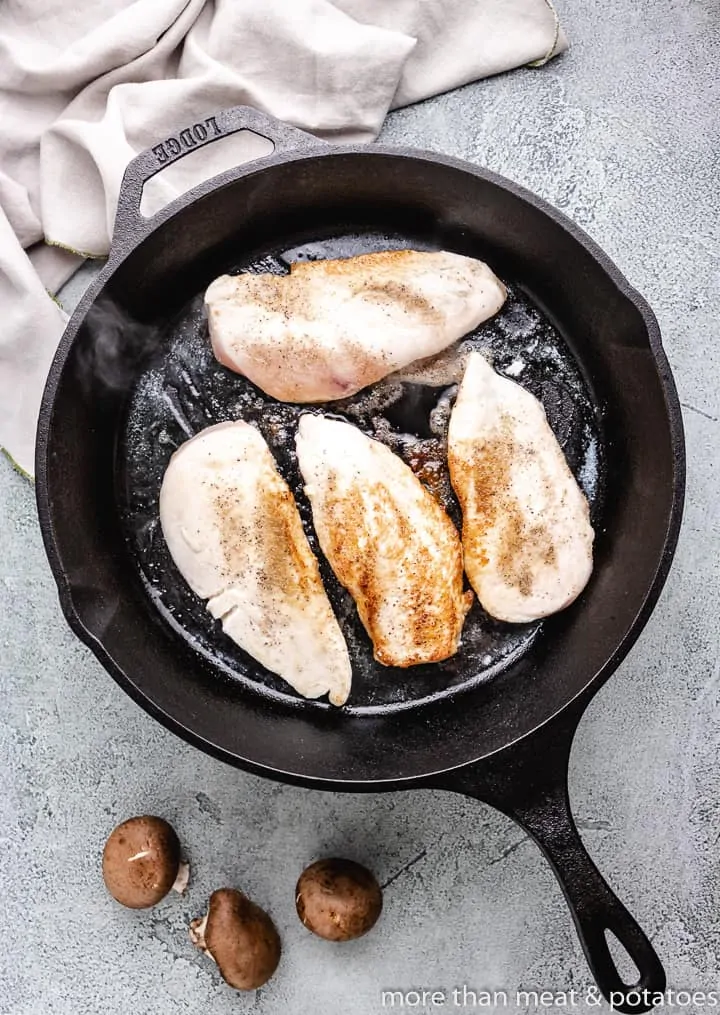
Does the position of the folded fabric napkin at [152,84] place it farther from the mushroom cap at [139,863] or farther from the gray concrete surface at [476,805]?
the mushroom cap at [139,863]

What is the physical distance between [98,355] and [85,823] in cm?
95

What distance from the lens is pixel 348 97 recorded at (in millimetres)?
1806

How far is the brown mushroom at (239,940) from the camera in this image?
66.4 inches

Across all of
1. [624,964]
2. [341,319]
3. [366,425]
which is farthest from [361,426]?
[624,964]

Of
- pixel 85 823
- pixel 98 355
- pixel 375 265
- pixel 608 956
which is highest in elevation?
pixel 375 265

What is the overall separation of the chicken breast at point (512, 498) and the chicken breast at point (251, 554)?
1.07 ft

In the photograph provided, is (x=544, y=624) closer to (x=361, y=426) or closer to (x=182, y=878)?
(x=361, y=426)

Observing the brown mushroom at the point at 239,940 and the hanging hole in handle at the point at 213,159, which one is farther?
the hanging hole in handle at the point at 213,159

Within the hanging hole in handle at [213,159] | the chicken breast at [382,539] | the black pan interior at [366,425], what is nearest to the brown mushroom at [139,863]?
the black pan interior at [366,425]

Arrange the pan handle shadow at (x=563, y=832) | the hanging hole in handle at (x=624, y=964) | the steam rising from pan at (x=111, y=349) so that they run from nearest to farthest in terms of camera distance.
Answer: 1. the pan handle shadow at (x=563, y=832)
2. the steam rising from pan at (x=111, y=349)
3. the hanging hole in handle at (x=624, y=964)

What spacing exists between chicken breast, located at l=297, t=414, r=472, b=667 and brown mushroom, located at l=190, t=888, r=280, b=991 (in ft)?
1.85

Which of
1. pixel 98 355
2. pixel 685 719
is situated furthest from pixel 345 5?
pixel 685 719

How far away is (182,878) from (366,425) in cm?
98

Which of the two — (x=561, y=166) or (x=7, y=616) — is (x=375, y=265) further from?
(x=7, y=616)
